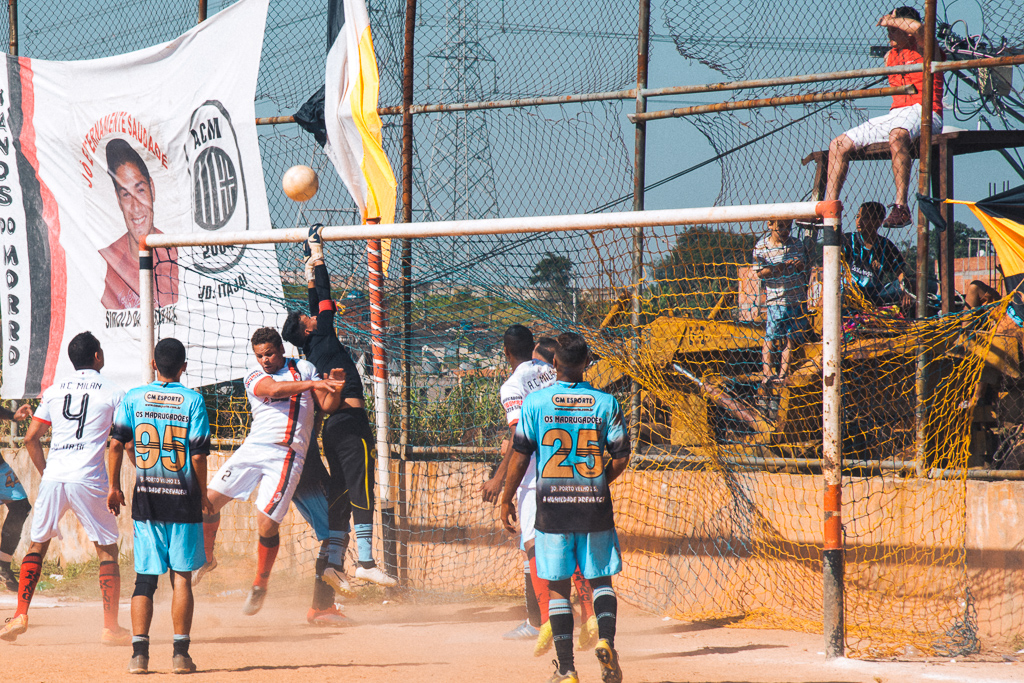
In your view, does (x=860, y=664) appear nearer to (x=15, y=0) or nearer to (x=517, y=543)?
(x=517, y=543)

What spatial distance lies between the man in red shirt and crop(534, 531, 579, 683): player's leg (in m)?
3.28

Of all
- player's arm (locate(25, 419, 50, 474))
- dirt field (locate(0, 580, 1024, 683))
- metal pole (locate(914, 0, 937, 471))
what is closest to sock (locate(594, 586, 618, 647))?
dirt field (locate(0, 580, 1024, 683))

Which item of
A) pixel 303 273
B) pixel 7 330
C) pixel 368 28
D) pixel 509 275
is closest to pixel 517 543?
pixel 509 275

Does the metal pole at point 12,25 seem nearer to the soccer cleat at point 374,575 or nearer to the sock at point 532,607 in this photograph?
the soccer cleat at point 374,575

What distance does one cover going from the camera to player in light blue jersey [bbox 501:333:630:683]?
472 cm

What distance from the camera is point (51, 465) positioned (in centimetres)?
639

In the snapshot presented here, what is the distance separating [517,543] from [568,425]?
9.16 feet

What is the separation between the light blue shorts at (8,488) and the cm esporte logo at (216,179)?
2.29 m

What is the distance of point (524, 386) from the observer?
589cm

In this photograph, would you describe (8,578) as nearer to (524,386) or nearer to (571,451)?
(524,386)

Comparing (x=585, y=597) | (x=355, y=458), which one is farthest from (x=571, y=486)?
(x=355, y=458)

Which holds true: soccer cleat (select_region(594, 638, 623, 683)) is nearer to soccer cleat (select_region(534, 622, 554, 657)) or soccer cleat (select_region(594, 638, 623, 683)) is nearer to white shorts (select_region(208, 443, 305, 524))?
soccer cleat (select_region(534, 622, 554, 657))

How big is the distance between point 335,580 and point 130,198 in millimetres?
4347

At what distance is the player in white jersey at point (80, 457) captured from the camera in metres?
6.28
